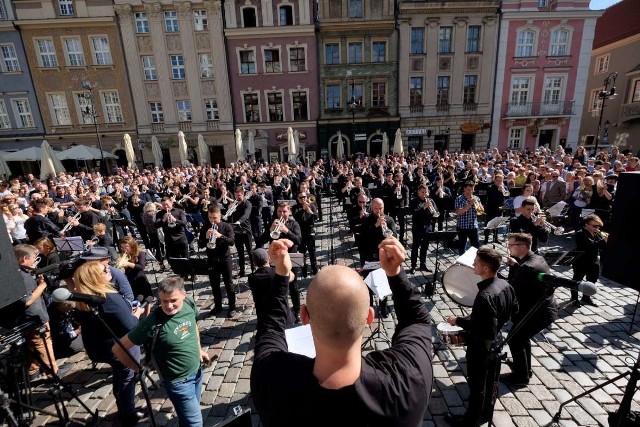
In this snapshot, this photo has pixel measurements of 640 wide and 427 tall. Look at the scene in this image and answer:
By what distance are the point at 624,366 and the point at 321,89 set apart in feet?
86.4

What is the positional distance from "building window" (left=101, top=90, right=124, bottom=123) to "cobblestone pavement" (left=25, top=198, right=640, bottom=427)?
1063 inches

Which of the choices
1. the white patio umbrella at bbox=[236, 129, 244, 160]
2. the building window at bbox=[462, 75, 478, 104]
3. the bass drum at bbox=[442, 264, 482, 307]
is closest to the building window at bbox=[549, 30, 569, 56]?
the building window at bbox=[462, 75, 478, 104]

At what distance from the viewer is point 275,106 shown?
27.4 m

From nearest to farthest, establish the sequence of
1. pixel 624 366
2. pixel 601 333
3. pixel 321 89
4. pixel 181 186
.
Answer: pixel 624 366, pixel 601 333, pixel 181 186, pixel 321 89

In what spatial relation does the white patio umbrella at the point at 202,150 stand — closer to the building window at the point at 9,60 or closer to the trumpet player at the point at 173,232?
the trumpet player at the point at 173,232

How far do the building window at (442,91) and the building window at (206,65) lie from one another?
19.4 meters

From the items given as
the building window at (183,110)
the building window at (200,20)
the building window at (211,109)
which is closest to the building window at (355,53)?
the building window at (200,20)

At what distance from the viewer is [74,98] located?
1021 inches

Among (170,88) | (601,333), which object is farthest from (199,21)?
(601,333)

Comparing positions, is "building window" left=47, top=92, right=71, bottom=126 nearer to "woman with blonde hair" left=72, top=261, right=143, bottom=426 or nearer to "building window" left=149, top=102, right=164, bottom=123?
"building window" left=149, top=102, right=164, bottom=123

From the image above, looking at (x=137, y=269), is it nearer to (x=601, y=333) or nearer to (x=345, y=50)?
(x=601, y=333)

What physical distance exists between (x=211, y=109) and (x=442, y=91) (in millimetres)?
20080

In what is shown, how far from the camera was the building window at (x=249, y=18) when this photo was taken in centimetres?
2522

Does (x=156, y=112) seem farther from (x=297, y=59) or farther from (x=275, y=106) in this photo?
(x=297, y=59)
